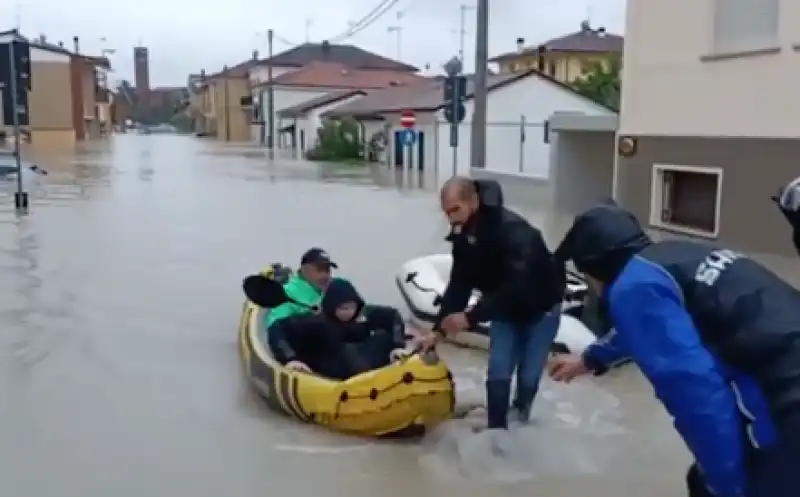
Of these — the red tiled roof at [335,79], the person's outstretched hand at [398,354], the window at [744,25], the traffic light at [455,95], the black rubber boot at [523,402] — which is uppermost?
the red tiled roof at [335,79]

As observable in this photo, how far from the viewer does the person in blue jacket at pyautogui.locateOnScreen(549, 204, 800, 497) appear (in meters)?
2.58

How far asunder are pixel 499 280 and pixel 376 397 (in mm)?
1024

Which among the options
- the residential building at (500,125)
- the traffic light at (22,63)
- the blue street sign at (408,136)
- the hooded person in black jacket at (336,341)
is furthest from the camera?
the blue street sign at (408,136)

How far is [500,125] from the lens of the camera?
97.5 feet

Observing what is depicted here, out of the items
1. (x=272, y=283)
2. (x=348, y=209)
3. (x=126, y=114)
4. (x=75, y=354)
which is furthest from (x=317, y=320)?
(x=126, y=114)

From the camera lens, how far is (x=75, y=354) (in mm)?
8594

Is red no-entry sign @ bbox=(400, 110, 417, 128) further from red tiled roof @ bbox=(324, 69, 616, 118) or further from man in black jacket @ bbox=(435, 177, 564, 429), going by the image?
man in black jacket @ bbox=(435, 177, 564, 429)

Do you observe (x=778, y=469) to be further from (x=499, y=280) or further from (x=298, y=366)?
(x=298, y=366)

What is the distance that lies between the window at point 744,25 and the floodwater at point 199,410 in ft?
15.7

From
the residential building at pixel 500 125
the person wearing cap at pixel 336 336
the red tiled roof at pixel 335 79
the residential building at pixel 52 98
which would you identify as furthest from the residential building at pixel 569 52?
the person wearing cap at pixel 336 336

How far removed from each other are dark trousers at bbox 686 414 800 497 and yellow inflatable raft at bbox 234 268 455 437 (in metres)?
3.18

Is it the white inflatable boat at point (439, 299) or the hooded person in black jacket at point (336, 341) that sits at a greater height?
the hooded person in black jacket at point (336, 341)

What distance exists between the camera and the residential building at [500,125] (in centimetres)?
2861

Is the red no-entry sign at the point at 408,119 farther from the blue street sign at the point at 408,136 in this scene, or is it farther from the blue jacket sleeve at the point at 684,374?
the blue jacket sleeve at the point at 684,374
